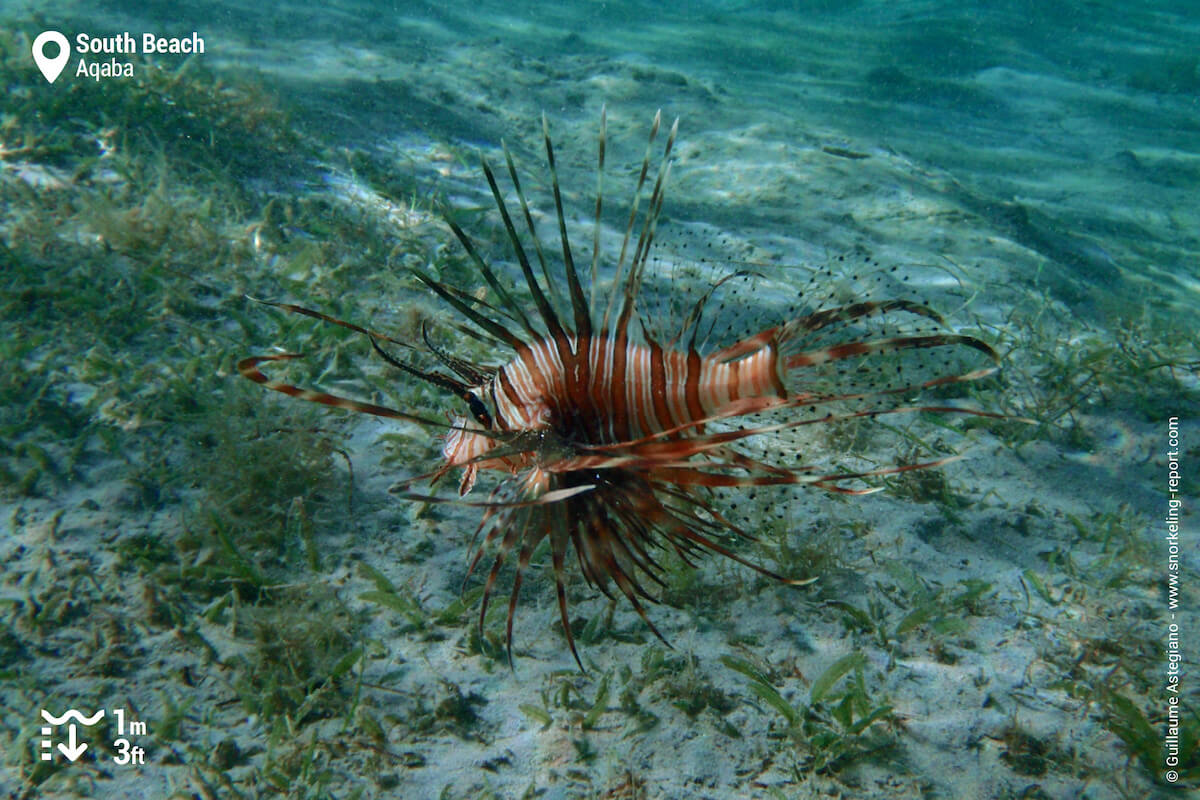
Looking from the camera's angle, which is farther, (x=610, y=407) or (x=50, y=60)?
(x=50, y=60)

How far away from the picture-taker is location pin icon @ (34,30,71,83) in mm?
5875

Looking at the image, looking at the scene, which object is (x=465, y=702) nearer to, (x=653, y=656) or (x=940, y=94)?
(x=653, y=656)

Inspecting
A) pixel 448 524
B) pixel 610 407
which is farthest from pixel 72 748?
pixel 610 407

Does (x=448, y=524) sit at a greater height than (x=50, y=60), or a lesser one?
lesser

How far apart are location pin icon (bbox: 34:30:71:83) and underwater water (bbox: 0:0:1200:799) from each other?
0.07 m

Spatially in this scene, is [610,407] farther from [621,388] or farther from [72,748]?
[72,748]

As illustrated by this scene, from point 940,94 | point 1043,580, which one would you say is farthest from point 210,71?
point 940,94

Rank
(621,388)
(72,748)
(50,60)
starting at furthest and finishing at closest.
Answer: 1. (50,60)
2. (621,388)
3. (72,748)

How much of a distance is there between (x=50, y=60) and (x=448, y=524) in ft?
23.2

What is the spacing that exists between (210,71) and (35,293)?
423 centimetres

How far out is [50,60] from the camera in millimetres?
6227

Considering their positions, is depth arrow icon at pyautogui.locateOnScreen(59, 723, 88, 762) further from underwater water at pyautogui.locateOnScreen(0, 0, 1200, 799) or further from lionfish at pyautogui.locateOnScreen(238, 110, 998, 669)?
lionfish at pyautogui.locateOnScreen(238, 110, 998, 669)

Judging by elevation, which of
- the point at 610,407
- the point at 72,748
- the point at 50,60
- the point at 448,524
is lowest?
the point at 72,748

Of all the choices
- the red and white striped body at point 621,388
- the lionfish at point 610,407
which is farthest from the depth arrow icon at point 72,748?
the red and white striped body at point 621,388
